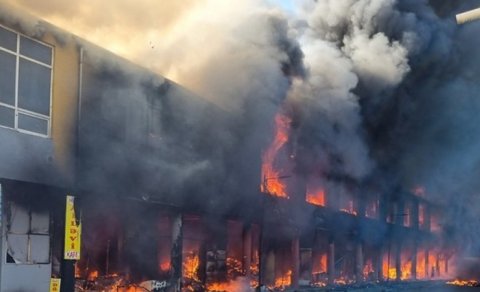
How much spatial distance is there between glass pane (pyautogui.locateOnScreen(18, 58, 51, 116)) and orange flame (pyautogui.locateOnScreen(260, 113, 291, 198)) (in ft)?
28.2

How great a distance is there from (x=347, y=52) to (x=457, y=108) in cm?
555

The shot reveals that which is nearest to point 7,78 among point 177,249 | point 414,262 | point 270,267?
point 177,249

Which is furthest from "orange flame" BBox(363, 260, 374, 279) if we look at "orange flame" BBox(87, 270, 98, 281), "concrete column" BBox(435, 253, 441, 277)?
"orange flame" BBox(87, 270, 98, 281)

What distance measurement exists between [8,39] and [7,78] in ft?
2.40

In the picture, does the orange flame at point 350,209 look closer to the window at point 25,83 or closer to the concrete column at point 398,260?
the concrete column at point 398,260

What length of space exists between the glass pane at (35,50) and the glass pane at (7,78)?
0.37 metres

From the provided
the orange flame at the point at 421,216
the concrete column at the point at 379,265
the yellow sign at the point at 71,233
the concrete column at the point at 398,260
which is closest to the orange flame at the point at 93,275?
the yellow sign at the point at 71,233

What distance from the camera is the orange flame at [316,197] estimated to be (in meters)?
22.2

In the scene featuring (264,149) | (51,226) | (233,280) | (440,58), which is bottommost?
(233,280)

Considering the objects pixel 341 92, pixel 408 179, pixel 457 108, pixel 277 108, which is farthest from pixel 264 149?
pixel 408 179

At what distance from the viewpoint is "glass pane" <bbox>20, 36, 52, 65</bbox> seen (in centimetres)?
1159

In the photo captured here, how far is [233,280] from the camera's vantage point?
1789cm

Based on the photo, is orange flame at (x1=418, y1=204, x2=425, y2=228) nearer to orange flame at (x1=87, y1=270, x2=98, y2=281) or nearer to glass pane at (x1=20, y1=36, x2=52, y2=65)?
orange flame at (x1=87, y1=270, x2=98, y2=281)

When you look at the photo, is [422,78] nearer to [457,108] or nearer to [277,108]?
[457,108]
